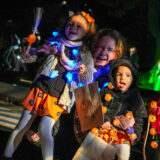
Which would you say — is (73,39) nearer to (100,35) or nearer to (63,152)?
(100,35)

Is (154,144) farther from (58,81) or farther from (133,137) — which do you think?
(58,81)

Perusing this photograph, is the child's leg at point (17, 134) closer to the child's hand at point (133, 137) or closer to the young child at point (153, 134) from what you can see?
the child's hand at point (133, 137)

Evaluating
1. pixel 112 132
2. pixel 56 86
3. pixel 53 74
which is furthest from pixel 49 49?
pixel 112 132

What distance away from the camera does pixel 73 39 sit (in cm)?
225

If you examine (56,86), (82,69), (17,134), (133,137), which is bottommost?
(17,134)

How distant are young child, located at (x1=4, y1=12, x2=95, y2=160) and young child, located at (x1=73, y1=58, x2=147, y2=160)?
284 mm

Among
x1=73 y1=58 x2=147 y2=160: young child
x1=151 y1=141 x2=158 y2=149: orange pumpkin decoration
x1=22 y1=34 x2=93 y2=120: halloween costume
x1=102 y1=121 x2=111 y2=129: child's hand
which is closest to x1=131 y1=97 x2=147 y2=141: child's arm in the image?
x1=73 y1=58 x2=147 y2=160: young child

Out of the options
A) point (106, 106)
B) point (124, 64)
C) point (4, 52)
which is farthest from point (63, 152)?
point (4, 52)

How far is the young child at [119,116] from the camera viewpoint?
6.06 feet

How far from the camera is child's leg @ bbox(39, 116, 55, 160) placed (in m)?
1.94

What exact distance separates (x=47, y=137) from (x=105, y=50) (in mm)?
1080

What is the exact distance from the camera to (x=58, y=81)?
219cm

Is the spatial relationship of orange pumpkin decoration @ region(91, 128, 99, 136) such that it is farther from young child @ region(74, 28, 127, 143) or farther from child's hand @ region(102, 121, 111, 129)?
young child @ region(74, 28, 127, 143)

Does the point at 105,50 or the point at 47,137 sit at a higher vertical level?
the point at 105,50
